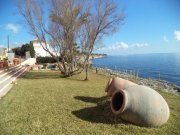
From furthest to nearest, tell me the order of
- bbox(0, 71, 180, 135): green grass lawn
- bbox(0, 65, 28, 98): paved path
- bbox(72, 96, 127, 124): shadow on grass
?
bbox(0, 65, 28, 98): paved path → bbox(72, 96, 127, 124): shadow on grass → bbox(0, 71, 180, 135): green grass lawn

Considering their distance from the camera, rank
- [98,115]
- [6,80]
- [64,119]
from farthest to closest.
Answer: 1. [6,80]
2. [98,115]
3. [64,119]

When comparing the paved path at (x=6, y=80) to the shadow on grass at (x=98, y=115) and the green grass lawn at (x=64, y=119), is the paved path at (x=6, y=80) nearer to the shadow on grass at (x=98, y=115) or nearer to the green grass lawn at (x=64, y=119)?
the green grass lawn at (x=64, y=119)

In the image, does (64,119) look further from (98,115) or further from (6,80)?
(6,80)

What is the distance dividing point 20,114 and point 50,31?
15928 millimetres

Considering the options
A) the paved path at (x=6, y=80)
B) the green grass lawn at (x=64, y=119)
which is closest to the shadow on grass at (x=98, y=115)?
the green grass lawn at (x=64, y=119)

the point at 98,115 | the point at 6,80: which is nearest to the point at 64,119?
the point at 98,115

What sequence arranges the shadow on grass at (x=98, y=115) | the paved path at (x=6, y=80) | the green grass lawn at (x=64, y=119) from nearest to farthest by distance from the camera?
the green grass lawn at (x=64, y=119) → the shadow on grass at (x=98, y=115) → the paved path at (x=6, y=80)

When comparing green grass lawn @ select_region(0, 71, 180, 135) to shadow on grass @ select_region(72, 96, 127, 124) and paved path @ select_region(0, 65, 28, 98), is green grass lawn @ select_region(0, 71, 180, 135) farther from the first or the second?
paved path @ select_region(0, 65, 28, 98)

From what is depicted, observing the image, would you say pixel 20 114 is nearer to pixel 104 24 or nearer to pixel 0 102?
pixel 0 102

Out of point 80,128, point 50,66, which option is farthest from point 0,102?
point 50,66

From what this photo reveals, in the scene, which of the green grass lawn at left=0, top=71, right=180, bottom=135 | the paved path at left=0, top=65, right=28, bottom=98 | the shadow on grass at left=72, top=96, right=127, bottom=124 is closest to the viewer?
the green grass lawn at left=0, top=71, right=180, bottom=135

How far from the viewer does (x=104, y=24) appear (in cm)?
2170

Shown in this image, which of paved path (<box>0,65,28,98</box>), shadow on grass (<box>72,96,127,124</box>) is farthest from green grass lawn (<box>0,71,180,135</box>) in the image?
paved path (<box>0,65,28,98</box>)

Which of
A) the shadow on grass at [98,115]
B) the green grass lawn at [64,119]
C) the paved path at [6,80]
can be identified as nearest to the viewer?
the green grass lawn at [64,119]
